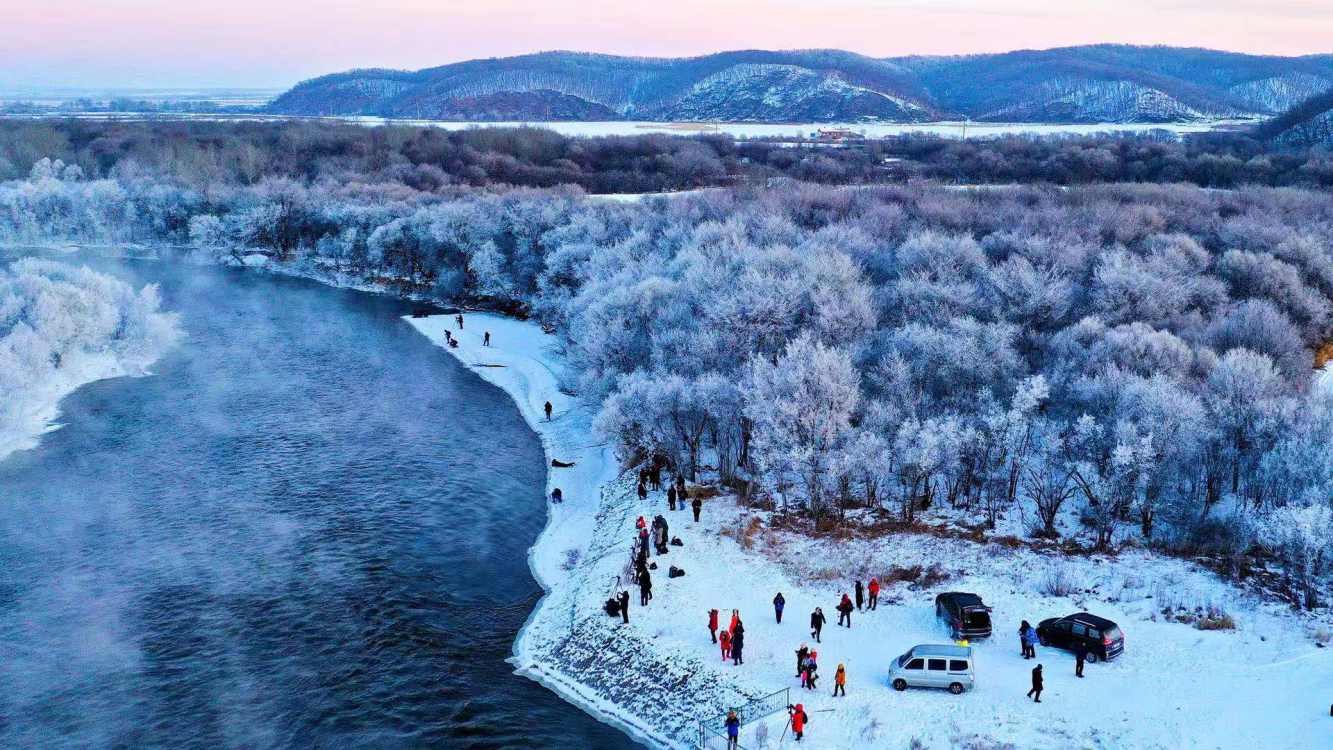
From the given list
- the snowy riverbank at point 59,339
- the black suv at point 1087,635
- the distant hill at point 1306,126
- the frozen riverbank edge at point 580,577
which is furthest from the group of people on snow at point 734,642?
the distant hill at point 1306,126

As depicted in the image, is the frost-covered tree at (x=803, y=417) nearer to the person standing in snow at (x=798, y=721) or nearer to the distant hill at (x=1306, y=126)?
the person standing in snow at (x=798, y=721)

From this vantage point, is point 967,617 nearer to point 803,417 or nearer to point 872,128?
point 803,417

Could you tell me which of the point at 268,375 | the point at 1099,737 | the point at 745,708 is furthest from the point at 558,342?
the point at 1099,737

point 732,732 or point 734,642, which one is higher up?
point 734,642

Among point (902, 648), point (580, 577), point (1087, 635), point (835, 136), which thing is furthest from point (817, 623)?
point (835, 136)

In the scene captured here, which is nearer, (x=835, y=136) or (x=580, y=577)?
(x=580, y=577)

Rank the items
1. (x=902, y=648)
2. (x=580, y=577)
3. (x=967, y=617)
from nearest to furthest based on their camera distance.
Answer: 1. (x=967, y=617)
2. (x=902, y=648)
3. (x=580, y=577)

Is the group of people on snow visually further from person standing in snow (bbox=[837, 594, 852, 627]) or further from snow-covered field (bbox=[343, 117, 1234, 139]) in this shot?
snow-covered field (bbox=[343, 117, 1234, 139])

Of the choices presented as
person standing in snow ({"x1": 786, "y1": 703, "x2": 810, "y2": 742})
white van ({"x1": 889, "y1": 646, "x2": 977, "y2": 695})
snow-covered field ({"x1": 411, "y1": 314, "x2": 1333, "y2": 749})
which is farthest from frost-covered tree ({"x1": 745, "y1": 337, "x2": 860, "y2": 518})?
person standing in snow ({"x1": 786, "y1": 703, "x2": 810, "y2": 742})
